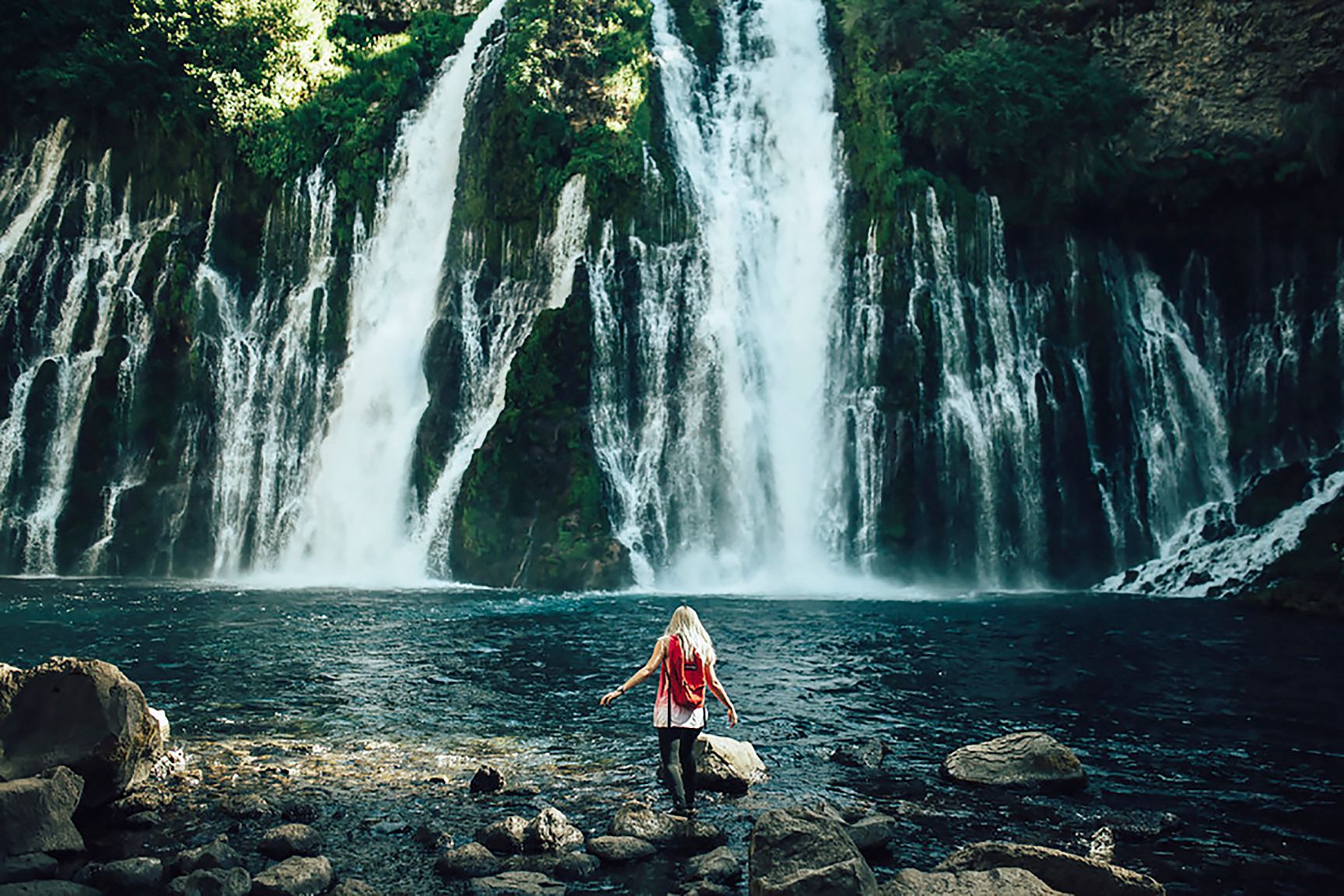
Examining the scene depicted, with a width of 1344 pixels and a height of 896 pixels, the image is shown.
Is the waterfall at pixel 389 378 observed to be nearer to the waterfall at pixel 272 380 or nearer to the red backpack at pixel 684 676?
the waterfall at pixel 272 380

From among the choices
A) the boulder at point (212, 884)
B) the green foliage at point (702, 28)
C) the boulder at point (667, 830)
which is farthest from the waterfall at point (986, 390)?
the boulder at point (212, 884)

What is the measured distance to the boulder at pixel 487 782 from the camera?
28.8 feet

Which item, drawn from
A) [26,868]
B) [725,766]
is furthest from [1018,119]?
[26,868]

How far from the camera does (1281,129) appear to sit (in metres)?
30.5

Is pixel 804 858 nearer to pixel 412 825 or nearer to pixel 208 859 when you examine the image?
pixel 412 825

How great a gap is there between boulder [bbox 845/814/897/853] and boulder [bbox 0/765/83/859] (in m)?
5.38

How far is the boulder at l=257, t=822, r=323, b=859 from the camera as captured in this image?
7.23 meters

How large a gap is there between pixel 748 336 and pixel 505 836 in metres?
24.5

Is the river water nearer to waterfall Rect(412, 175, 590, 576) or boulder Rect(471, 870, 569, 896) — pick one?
boulder Rect(471, 870, 569, 896)

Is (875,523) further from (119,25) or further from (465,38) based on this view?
(119,25)

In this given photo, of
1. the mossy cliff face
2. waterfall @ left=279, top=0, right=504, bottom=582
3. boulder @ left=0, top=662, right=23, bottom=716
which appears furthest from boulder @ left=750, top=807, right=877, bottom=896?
waterfall @ left=279, top=0, right=504, bottom=582

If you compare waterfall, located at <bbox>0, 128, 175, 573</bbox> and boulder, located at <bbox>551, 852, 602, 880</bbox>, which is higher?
waterfall, located at <bbox>0, 128, 175, 573</bbox>

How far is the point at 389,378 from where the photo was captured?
1265 inches

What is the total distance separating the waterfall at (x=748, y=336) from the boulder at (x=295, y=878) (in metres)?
21.2
